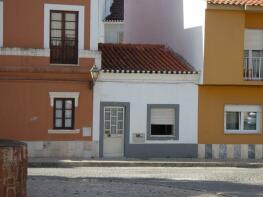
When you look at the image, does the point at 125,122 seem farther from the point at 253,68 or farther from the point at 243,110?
the point at 253,68

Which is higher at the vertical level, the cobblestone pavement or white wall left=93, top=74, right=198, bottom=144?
white wall left=93, top=74, right=198, bottom=144

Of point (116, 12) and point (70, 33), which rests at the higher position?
point (116, 12)

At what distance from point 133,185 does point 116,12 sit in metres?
24.3

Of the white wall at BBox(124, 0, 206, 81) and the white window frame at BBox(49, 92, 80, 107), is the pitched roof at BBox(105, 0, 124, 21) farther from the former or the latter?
the white window frame at BBox(49, 92, 80, 107)

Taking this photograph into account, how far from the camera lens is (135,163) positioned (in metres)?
23.2

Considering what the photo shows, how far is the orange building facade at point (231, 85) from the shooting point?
2523 cm

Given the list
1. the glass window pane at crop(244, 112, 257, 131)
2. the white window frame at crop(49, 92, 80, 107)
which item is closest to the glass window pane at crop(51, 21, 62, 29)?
the white window frame at crop(49, 92, 80, 107)

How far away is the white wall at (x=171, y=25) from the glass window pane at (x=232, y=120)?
94.4 inches

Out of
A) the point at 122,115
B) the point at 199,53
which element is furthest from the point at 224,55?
the point at 122,115

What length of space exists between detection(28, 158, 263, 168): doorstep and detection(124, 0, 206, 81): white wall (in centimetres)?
395

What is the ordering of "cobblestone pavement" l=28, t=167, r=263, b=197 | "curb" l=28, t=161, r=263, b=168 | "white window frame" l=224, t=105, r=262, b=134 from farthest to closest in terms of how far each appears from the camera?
1. "white window frame" l=224, t=105, r=262, b=134
2. "curb" l=28, t=161, r=263, b=168
3. "cobblestone pavement" l=28, t=167, r=263, b=197

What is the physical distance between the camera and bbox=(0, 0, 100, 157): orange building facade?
23.8 metres

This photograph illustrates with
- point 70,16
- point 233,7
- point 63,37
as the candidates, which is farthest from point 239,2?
point 63,37

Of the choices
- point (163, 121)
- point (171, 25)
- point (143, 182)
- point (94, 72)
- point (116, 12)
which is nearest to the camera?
point (143, 182)
